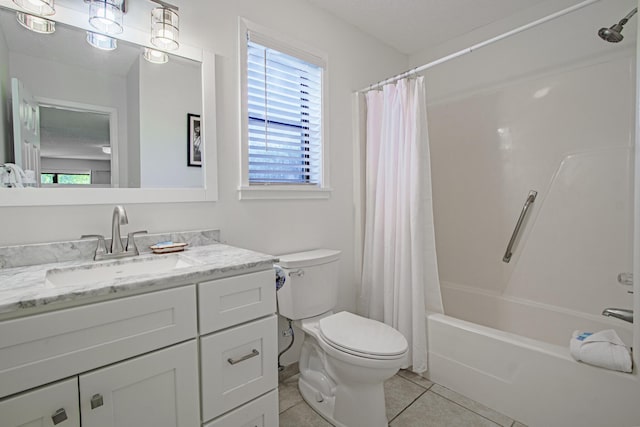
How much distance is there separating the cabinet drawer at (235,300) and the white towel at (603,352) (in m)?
1.36

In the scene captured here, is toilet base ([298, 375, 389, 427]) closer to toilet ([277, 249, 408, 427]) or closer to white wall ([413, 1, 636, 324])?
toilet ([277, 249, 408, 427])

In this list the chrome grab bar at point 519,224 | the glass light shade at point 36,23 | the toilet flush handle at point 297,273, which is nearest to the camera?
the glass light shade at point 36,23

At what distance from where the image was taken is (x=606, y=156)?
194 centimetres

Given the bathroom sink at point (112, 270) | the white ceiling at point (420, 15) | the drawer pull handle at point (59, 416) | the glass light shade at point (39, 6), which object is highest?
the white ceiling at point (420, 15)

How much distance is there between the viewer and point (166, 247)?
1374 millimetres

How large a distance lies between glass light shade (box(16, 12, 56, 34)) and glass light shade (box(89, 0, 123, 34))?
0.14 m

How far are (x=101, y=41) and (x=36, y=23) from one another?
204 millimetres

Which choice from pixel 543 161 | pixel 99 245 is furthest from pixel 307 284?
pixel 543 161

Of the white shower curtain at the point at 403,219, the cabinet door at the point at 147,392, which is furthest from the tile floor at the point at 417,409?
the cabinet door at the point at 147,392

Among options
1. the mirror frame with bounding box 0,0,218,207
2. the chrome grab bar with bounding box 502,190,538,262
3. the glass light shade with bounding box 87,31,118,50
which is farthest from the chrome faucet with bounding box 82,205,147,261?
the chrome grab bar with bounding box 502,190,538,262

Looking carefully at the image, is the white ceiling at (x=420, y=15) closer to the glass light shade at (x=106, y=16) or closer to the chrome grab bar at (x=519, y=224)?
the glass light shade at (x=106, y=16)

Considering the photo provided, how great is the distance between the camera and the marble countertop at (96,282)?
0.77 metres

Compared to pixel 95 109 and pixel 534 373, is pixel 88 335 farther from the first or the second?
pixel 534 373

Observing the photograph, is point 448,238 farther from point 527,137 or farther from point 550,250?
point 527,137
